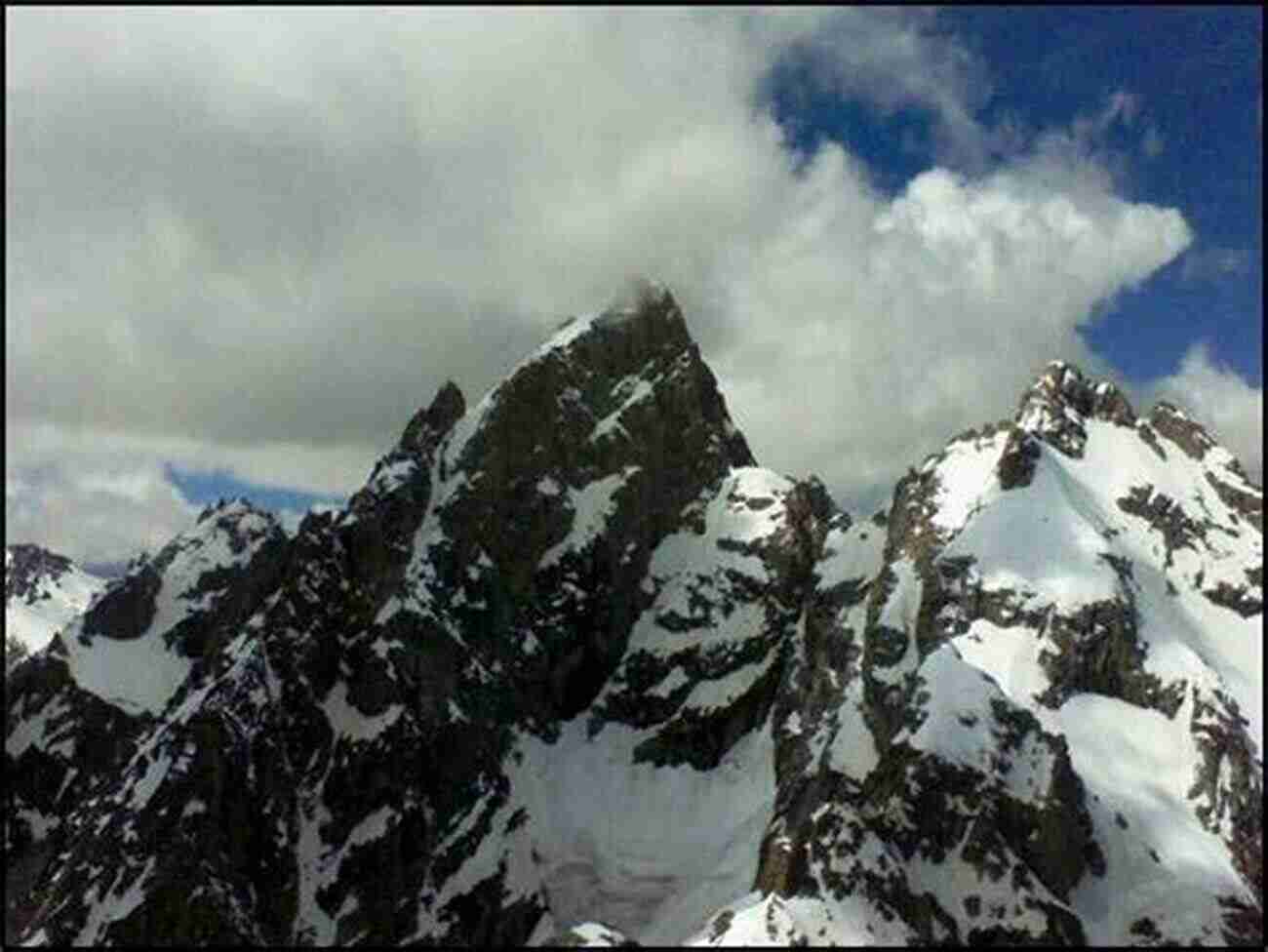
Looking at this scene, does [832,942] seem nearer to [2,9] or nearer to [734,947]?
[734,947]

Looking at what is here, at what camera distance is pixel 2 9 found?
305 feet

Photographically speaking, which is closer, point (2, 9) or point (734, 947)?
point (2, 9)

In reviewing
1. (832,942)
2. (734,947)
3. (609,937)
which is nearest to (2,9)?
(609,937)

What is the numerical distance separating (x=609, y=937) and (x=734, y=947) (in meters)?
36.2

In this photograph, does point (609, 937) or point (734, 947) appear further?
point (734, 947)

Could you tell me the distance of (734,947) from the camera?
184 meters

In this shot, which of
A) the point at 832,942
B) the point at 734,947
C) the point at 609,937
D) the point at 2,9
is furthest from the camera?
the point at 832,942

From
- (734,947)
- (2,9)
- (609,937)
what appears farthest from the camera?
(734,947)

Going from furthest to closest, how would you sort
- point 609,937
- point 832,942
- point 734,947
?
point 832,942 → point 734,947 → point 609,937

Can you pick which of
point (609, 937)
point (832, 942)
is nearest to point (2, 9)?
point (609, 937)

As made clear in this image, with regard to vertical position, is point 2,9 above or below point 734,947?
above

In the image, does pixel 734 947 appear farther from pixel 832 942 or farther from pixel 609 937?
pixel 609 937

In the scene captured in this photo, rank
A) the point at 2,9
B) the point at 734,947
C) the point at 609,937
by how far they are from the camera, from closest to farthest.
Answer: the point at 2,9
the point at 609,937
the point at 734,947

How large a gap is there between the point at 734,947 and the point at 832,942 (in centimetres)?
1749
